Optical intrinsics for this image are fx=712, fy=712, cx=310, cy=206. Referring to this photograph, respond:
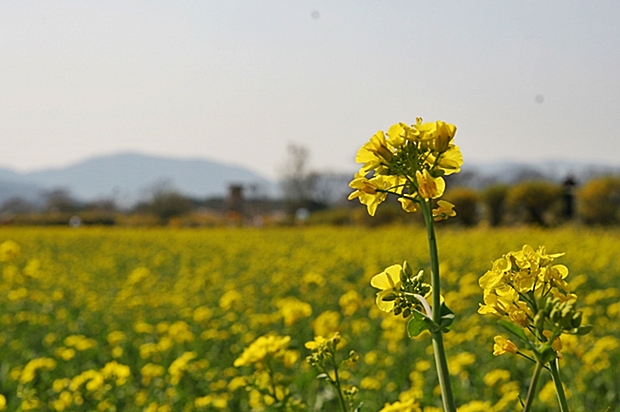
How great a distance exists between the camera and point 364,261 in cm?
988

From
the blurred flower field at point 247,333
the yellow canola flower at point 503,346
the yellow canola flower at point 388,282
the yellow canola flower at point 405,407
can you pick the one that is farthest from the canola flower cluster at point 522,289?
the blurred flower field at point 247,333

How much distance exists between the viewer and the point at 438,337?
767 mm

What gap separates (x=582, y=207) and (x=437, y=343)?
821 inches

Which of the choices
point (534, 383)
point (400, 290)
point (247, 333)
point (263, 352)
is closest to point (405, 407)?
point (263, 352)

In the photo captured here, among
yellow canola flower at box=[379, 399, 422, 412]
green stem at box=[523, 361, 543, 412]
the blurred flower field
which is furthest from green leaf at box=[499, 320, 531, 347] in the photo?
the blurred flower field

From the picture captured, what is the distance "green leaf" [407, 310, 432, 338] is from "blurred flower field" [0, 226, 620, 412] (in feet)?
2.64

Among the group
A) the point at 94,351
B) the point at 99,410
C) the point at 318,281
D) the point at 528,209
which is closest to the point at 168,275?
the point at 94,351

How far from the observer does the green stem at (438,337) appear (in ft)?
2.44

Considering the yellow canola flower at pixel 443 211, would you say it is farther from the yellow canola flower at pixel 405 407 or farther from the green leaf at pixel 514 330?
the yellow canola flower at pixel 405 407

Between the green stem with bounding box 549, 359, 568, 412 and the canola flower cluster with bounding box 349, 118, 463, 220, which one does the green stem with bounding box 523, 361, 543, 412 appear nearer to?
the green stem with bounding box 549, 359, 568, 412

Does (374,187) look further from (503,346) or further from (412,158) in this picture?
(503,346)

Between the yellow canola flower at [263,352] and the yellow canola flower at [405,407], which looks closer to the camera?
the yellow canola flower at [405,407]

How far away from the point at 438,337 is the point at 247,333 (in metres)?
4.19

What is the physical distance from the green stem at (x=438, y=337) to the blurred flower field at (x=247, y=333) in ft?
2.76
